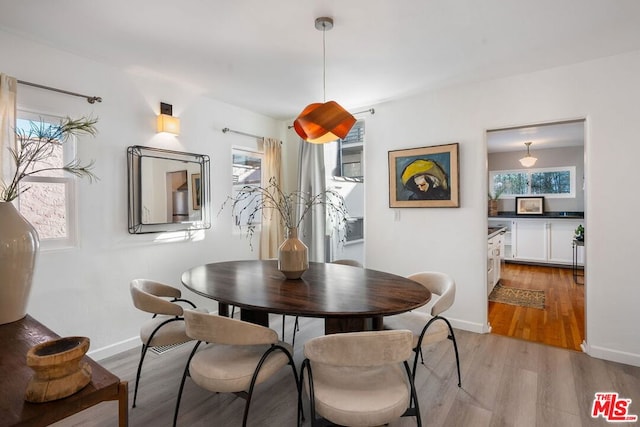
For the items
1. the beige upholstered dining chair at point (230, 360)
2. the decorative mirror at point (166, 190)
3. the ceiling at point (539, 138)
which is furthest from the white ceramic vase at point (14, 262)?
the ceiling at point (539, 138)

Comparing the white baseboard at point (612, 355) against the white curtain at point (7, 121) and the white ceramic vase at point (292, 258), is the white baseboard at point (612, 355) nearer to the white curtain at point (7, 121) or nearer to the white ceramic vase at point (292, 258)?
the white ceramic vase at point (292, 258)

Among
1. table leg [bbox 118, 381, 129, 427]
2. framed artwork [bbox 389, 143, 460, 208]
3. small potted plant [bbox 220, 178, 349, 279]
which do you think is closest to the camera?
table leg [bbox 118, 381, 129, 427]

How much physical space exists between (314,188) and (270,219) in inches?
28.4

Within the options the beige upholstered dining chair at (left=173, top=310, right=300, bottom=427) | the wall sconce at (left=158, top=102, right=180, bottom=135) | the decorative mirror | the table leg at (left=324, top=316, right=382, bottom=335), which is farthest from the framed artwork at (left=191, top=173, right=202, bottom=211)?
the table leg at (left=324, top=316, right=382, bottom=335)

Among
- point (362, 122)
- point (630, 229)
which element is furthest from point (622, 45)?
point (362, 122)

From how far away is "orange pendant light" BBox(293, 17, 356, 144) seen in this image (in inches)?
79.7

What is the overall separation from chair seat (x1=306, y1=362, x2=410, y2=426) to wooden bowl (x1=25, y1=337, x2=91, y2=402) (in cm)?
94

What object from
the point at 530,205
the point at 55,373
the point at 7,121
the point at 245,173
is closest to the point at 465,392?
the point at 55,373

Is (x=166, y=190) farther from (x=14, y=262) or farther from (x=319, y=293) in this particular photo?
(x=319, y=293)

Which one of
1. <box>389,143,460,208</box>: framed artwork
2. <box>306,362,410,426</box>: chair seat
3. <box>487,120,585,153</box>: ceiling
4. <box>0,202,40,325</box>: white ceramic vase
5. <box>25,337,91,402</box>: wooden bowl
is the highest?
<box>487,120,585,153</box>: ceiling

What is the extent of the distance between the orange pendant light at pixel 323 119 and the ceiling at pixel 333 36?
0.35 metres

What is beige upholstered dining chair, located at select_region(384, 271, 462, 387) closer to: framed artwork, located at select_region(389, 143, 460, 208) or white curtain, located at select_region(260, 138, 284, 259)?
framed artwork, located at select_region(389, 143, 460, 208)

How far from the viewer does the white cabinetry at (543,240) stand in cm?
610

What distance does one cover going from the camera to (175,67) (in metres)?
2.92
